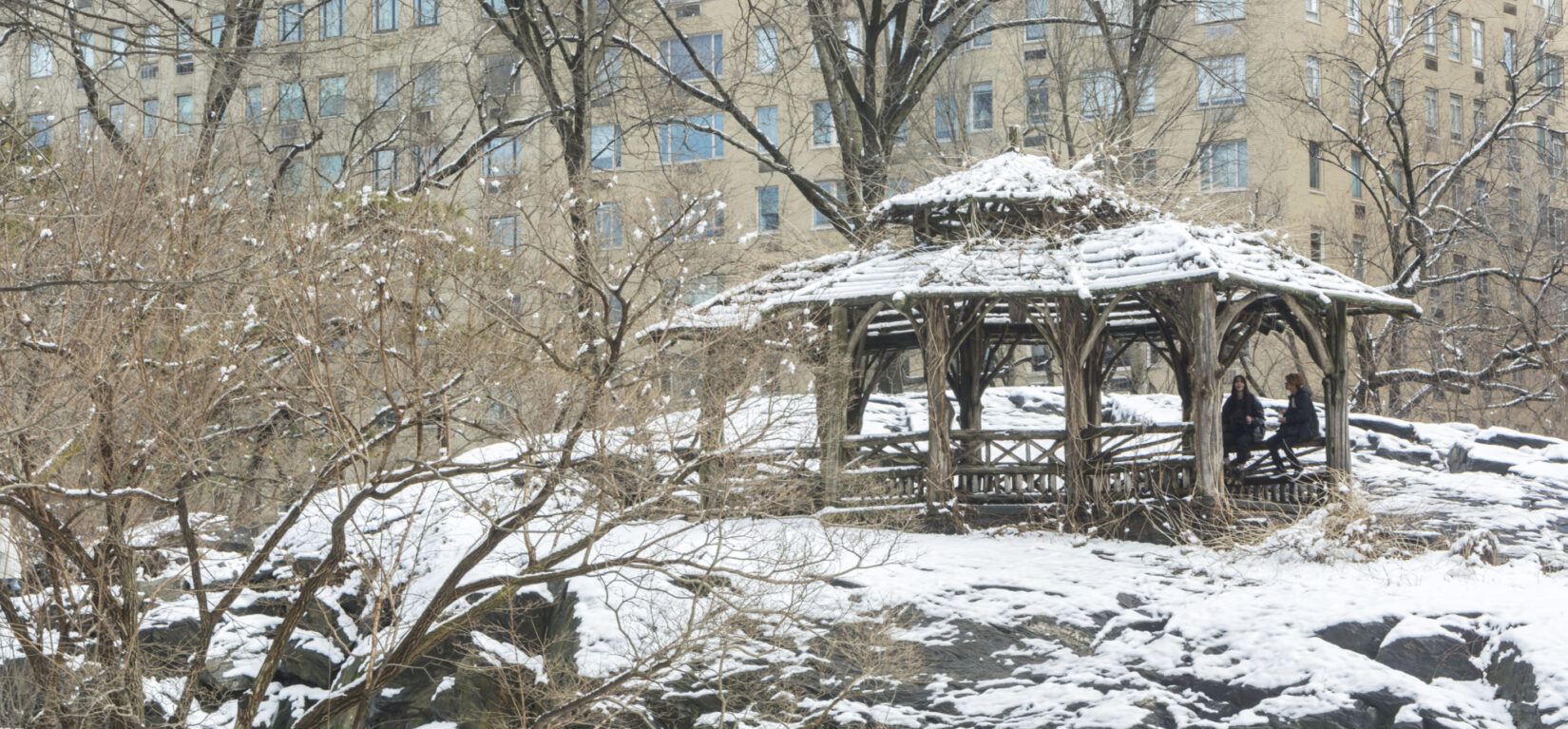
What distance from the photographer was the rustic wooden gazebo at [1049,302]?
18.0 meters

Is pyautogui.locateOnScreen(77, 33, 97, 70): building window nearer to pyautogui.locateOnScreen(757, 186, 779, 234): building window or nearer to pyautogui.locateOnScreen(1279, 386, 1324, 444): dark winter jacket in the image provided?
pyautogui.locateOnScreen(1279, 386, 1324, 444): dark winter jacket

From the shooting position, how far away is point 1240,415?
1869 centimetres

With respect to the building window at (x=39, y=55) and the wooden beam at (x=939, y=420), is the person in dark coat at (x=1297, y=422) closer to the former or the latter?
the wooden beam at (x=939, y=420)

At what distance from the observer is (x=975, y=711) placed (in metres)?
14.0

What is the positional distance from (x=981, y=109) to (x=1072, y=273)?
2300 centimetres

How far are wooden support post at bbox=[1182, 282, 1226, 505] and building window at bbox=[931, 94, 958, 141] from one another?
1749 centimetres

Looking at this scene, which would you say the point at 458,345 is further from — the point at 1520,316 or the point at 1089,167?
the point at 1520,316

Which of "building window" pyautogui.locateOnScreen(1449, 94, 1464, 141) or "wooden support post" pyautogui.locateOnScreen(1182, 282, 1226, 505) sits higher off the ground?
"building window" pyautogui.locateOnScreen(1449, 94, 1464, 141)

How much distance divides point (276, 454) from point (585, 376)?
21.5 ft

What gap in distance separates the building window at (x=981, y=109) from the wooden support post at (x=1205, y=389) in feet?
75.2

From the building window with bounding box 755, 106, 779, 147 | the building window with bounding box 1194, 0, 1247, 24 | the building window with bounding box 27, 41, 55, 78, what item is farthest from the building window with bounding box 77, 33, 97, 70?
the building window with bounding box 1194, 0, 1247, 24

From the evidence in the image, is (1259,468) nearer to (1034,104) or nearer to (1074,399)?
(1074,399)

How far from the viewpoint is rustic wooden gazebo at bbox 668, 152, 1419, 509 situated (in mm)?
18016

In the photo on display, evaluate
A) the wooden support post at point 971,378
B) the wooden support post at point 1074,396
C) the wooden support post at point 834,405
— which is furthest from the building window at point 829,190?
the wooden support post at point 1074,396
